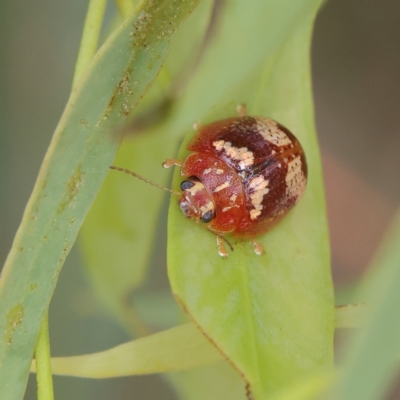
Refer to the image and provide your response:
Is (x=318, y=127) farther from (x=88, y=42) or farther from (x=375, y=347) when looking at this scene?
(x=375, y=347)

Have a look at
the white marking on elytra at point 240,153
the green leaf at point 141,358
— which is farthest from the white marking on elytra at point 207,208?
the green leaf at point 141,358

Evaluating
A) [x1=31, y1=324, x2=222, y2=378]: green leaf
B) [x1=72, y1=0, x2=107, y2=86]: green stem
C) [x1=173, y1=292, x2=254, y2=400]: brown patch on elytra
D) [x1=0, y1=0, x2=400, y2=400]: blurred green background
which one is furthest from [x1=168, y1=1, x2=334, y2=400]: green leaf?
[x1=0, y1=0, x2=400, y2=400]: blurred green background

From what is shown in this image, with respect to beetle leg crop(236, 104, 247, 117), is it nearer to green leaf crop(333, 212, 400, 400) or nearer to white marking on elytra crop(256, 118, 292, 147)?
white marking on elytra crop(256, 118, 292, 147)

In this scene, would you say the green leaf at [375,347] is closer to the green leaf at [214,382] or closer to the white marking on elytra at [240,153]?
the white marking on elytra at [240,153]

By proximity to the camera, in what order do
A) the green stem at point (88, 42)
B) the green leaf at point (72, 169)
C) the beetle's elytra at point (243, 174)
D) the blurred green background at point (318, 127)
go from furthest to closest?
the blurred green background at point (318, 127)
the beetle's elytra at point (243, 174)
the green stem at point (88, 42)
the green leaf at point (72, 169)

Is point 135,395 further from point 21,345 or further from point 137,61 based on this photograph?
point 137,61

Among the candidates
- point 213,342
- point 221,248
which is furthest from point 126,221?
point 213,342

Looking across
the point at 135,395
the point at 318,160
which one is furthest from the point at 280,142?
the point at 135,395
